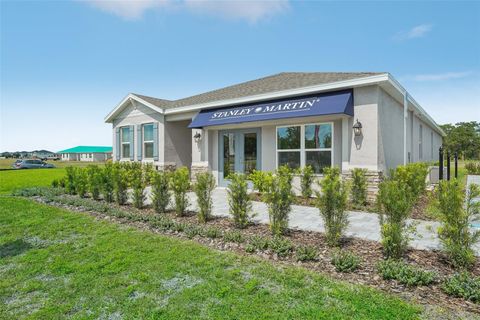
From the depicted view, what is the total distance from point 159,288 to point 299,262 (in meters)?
2.06

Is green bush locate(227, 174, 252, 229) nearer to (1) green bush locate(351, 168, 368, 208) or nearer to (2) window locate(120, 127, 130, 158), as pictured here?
(1) green bush locate(351, 168, 368, 208)

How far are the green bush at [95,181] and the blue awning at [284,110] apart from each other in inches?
181

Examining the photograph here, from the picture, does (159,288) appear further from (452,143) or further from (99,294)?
(452,143)

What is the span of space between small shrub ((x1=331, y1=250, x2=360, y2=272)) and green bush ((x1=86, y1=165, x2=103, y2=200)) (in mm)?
8342

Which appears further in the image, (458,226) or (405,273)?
(458,226)

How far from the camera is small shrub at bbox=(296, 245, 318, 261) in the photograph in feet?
13.7

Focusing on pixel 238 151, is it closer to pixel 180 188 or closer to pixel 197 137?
pixel 197 137

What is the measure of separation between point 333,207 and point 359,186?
4149 millimetres

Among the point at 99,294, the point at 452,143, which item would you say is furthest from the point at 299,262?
the point at 452,143

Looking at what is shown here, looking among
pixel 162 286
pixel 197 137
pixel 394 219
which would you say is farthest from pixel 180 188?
pixel 197 137

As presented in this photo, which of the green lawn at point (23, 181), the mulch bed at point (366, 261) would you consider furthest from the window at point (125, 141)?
the mulch bed at point (366, 261)

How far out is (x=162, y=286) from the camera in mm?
3449

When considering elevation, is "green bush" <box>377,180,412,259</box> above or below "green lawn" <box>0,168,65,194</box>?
above

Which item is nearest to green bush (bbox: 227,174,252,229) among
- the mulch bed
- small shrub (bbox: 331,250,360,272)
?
the mulch bed
